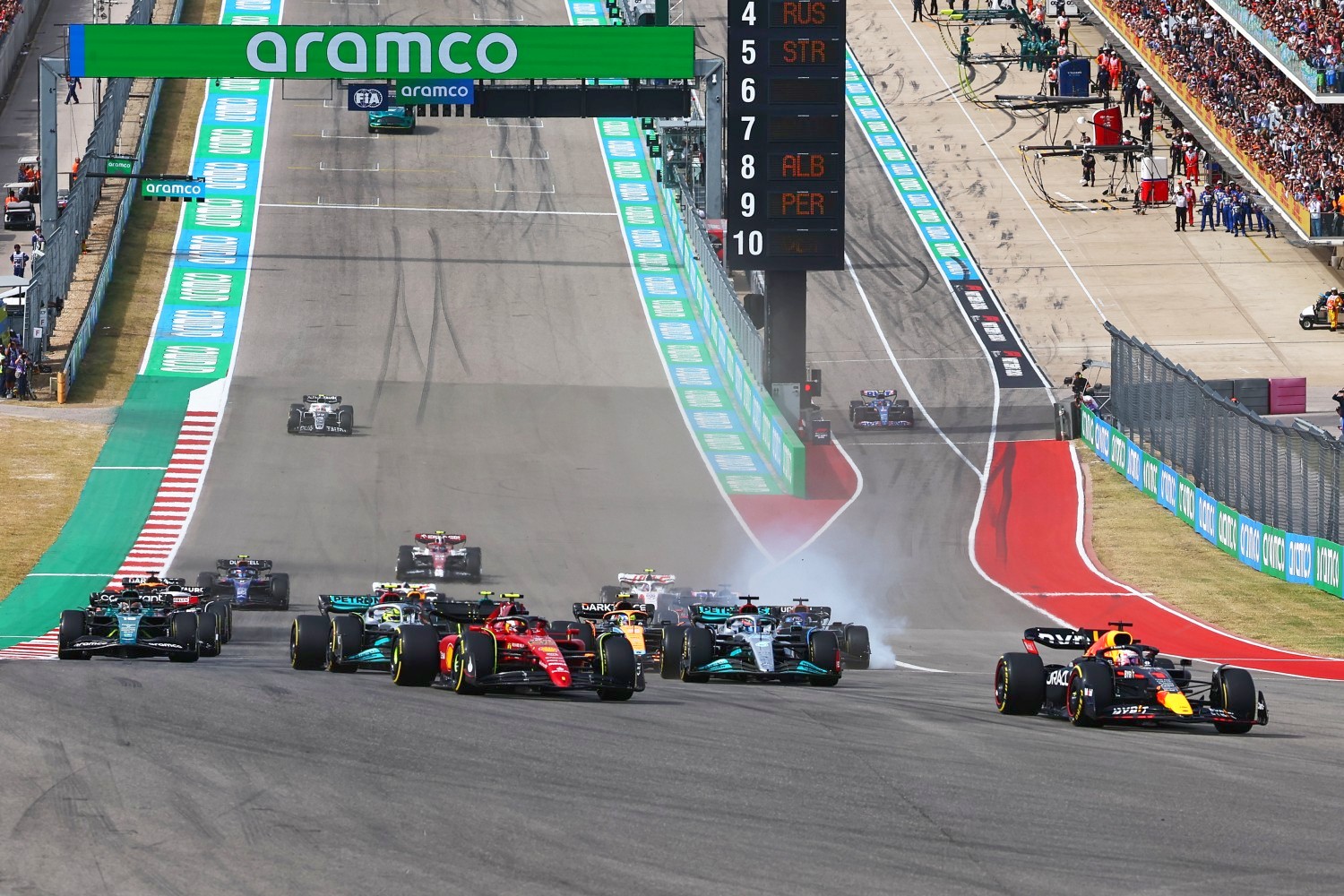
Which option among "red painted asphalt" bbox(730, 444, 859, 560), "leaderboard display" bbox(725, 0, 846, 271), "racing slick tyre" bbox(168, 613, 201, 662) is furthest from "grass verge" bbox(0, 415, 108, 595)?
"leaderboard display" bbox(725, 0, 846, 271)

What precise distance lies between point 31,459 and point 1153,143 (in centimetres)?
4252

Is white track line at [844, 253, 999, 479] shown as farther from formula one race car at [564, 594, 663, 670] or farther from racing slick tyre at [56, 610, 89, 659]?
racing slick tyre at [56, 610, 89, 659]

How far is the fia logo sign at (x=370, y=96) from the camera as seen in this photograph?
165 ft

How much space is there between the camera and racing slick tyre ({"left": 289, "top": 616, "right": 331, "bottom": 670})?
818 inches

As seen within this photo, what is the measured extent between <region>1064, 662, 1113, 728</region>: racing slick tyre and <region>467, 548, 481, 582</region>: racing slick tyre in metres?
15.6

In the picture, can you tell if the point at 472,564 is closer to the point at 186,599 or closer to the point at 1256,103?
the point at 186,599

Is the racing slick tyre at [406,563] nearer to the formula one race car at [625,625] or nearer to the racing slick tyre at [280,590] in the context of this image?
the racing slick tyre at [280,590]

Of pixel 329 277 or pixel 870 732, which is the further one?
pixel 329 277

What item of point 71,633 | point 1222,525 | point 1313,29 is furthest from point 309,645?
point 1313,29

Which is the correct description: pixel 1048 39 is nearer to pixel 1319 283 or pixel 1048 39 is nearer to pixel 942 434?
pixel 1319 283

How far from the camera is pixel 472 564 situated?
106 ft

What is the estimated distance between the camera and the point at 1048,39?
7694cm

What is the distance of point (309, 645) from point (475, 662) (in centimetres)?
322

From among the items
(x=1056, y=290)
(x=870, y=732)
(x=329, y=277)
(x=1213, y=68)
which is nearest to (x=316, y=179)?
(x=329, y=277)
